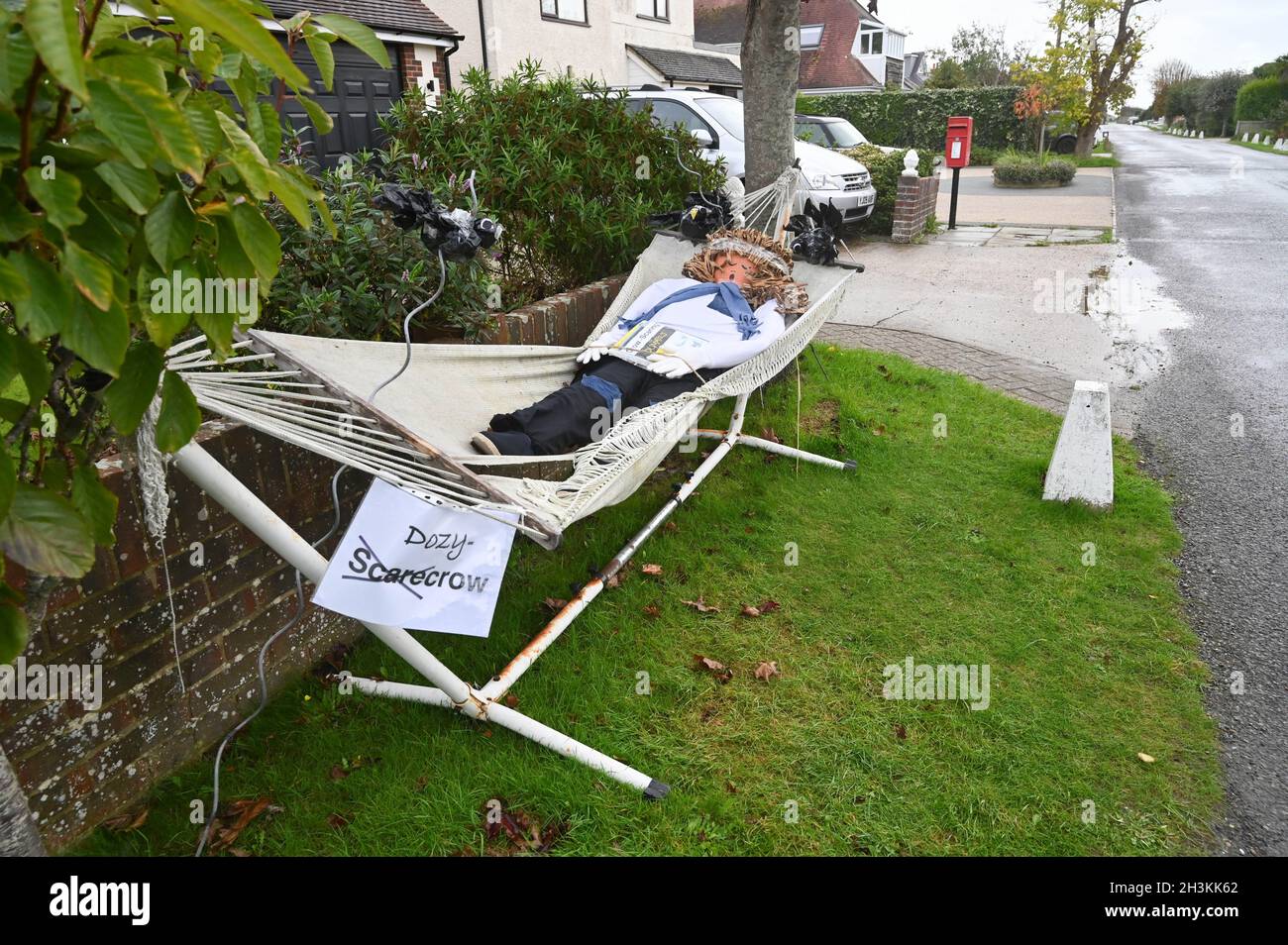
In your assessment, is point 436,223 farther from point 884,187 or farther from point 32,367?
point 884,187

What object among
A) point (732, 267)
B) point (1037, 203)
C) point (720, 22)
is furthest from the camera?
point (720, 22)

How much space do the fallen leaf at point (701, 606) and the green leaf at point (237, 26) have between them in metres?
2.43

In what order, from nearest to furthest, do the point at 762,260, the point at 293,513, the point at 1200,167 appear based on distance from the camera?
the point at 293,513 < the point at 762,260 < the point at 1200,167

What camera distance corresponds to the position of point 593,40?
16.7 meters

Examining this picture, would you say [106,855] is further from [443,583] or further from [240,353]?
[240,353]

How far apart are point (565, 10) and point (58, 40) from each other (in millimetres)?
17258

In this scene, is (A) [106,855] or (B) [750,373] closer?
(A) [106,855]

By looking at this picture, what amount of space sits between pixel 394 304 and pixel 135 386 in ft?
6.58

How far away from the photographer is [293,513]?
2529mm

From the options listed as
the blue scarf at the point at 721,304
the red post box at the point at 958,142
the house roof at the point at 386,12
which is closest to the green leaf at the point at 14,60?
the blue scarf at the point at 721,304

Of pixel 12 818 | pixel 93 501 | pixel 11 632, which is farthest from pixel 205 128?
pixel 12 818

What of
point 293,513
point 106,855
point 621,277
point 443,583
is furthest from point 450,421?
point 621,277

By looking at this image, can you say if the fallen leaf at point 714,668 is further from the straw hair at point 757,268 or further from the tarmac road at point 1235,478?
the straw hair at point 757,268
